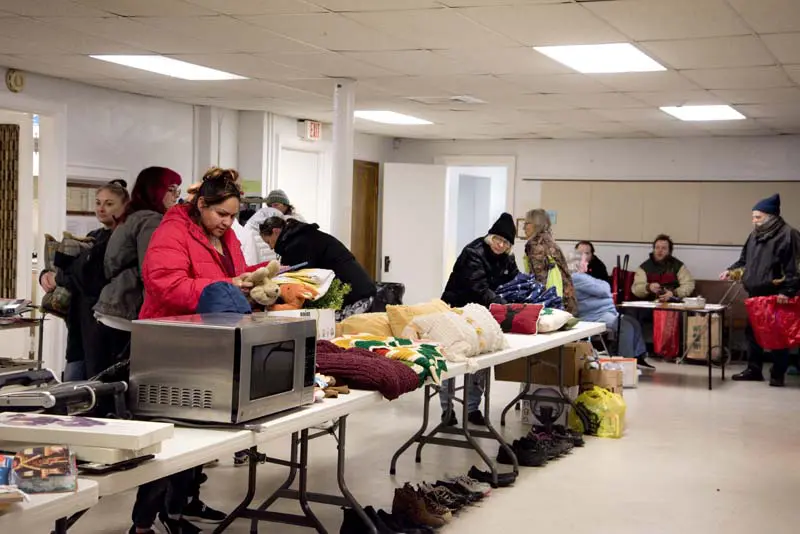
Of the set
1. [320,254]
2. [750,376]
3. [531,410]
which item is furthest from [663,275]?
[320,254]

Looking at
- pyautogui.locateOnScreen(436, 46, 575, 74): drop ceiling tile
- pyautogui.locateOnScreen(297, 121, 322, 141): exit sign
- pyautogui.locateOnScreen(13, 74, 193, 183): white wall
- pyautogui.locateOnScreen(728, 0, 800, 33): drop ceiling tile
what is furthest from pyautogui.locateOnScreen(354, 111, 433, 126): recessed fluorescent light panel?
pyautogui.locateOnScreen(728, 0, 800, 33): drop ceiling tile

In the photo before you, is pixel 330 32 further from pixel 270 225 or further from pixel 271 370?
pixel 271 370

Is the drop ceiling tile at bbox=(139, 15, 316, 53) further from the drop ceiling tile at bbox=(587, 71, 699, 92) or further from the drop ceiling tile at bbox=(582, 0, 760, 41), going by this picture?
the drop ceiling tile at bbox=(587, 71, 699, 92)

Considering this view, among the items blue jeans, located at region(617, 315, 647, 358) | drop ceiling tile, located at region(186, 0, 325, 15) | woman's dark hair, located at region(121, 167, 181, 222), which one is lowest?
blue jeans, located at region(617, 315, 647, 358)

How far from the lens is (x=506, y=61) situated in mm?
6859


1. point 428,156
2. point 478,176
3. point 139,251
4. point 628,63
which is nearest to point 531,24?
point 628,63

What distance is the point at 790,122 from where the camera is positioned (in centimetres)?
1023

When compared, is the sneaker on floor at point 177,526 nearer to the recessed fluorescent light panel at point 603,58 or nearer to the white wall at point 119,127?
the recessed fluorescent light panel at point 603,58

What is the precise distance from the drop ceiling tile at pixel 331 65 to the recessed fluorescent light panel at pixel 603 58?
136 centimetres

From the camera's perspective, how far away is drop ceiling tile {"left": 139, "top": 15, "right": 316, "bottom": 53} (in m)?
5.84

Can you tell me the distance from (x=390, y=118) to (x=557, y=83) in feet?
11.1

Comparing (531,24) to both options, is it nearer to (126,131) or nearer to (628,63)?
(628,63)

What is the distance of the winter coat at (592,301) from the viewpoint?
330 inches

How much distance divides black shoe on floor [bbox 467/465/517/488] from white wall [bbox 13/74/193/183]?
15.2ft
